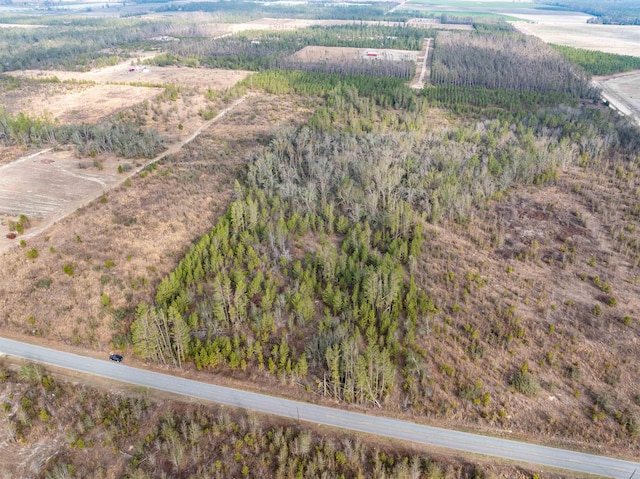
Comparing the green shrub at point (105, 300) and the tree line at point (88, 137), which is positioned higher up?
the tree line at point (88, 137)

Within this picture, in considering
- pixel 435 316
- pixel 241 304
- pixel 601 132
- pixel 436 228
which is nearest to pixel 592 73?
pixel 601 132

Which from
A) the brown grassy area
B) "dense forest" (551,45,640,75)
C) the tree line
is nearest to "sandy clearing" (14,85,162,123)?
the tree line

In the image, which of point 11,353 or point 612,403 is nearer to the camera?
point 612,403

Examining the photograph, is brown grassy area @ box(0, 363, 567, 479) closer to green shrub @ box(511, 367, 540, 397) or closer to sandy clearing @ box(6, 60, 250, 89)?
green shrub @ box(511, 367, 540, 397)

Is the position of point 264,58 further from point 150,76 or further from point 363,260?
point 363,260

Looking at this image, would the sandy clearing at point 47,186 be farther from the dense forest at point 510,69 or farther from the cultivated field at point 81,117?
the dense forest at point 510,69

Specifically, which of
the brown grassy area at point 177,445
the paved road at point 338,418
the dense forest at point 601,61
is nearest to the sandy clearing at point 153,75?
the paved road at point 338,418

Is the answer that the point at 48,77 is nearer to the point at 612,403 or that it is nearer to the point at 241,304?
the point at 241,304
